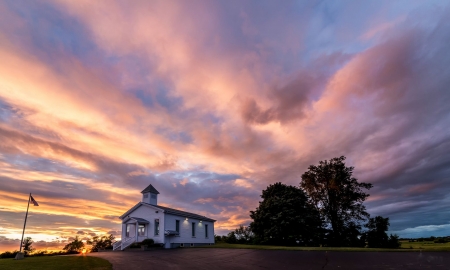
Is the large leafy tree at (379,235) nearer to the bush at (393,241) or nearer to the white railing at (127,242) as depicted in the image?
the bush at (393,241)

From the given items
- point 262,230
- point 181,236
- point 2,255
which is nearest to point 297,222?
point 262,230

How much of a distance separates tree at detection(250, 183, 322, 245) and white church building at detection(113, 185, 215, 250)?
31.9ft

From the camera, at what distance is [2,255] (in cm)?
1866

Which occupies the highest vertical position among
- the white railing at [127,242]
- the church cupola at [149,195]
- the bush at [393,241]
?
the church cupola at [149,195]

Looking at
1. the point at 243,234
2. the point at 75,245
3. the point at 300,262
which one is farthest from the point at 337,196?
the point at 75,245

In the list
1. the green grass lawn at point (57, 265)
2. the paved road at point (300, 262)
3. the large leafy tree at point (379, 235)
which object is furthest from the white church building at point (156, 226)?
the large leafy tree at point (379, 235)

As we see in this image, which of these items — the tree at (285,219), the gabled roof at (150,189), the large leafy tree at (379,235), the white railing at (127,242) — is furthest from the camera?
the gabled roof at (150,189)

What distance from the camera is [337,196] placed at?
38719mm

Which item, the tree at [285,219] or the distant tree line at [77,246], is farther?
the tree at [285,219]

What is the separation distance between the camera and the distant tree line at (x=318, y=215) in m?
34.3

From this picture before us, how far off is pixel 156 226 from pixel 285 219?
712 inches

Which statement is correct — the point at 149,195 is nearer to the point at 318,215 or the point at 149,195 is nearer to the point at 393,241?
the point at 318,215

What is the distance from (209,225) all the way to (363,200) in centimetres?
2492

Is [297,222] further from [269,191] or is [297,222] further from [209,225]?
[209,225]
